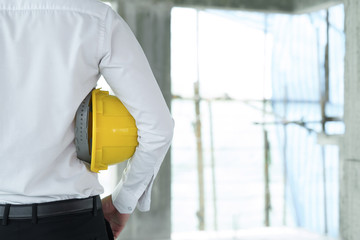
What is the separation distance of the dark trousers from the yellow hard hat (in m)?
0.14

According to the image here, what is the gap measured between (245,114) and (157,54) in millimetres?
1149

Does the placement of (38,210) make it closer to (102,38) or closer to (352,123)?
(102,38)

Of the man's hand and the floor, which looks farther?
the floor

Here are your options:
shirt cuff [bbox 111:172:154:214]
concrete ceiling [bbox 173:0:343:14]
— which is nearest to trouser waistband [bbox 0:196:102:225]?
shirt cuff [bbox 111:172:154:214]

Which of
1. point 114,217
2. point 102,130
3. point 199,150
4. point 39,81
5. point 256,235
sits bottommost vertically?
point 256,235

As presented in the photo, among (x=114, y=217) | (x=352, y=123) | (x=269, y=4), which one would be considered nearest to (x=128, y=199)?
(x=114, y=217)

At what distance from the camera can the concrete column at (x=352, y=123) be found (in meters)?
2.25

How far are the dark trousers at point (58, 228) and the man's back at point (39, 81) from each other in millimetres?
59

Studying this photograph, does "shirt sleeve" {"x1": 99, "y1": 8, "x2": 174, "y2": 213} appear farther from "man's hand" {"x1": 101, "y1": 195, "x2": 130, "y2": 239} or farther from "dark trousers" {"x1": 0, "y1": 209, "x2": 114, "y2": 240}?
"dark trousers" {"x1": 0, "y1": 209, "x2": 114, "y2": 240}

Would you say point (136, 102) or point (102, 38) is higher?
point (102, 38)

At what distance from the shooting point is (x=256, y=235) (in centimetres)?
487

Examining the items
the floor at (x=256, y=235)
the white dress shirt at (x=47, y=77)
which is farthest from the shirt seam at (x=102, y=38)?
the floor at (x=256, y=235)

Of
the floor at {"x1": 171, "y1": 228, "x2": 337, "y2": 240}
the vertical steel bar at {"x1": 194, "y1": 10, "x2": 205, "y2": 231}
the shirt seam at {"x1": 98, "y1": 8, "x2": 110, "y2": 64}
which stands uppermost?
the shirt seam at {"x1": 98, "y1": 8, "x2": 110, "y2": 64}

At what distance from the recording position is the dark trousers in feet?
3.77
